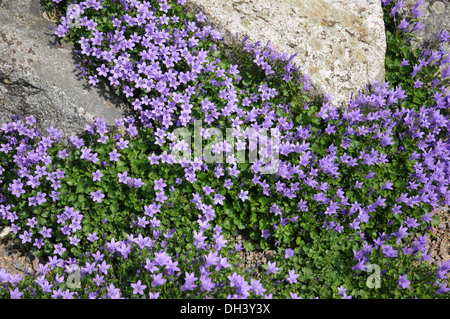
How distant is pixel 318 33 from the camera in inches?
308

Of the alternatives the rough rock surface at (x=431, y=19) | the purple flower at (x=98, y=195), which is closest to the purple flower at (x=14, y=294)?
the purple flower at (x=98, y=195)

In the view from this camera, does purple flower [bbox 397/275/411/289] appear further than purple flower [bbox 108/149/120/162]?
No

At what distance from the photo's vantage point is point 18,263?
21.1ft

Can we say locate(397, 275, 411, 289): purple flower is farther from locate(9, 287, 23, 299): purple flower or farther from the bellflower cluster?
locate(9, 287, 23, 299): purple flower

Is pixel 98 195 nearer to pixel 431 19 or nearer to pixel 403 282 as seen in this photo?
pixel 403 282

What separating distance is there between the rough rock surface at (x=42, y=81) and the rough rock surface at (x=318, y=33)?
2.42 metres

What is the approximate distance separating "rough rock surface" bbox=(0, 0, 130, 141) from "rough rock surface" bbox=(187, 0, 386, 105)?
7.93 feet

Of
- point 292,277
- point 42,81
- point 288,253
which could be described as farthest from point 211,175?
point 42,81

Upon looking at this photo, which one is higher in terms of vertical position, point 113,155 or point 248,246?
point 113,155

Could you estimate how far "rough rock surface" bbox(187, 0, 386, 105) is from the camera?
7.60m

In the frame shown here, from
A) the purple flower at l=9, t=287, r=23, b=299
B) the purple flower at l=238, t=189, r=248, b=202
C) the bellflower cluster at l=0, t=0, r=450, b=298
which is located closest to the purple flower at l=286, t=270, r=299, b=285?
the bellflower cluster at l=0, t=0, r=450, b=298

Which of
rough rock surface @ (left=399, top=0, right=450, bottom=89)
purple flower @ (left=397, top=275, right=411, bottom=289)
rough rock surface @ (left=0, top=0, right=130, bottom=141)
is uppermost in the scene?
rough rock surface @ (left=399, top=0, right=450, bottom=89)

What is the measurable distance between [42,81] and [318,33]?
196 inches
